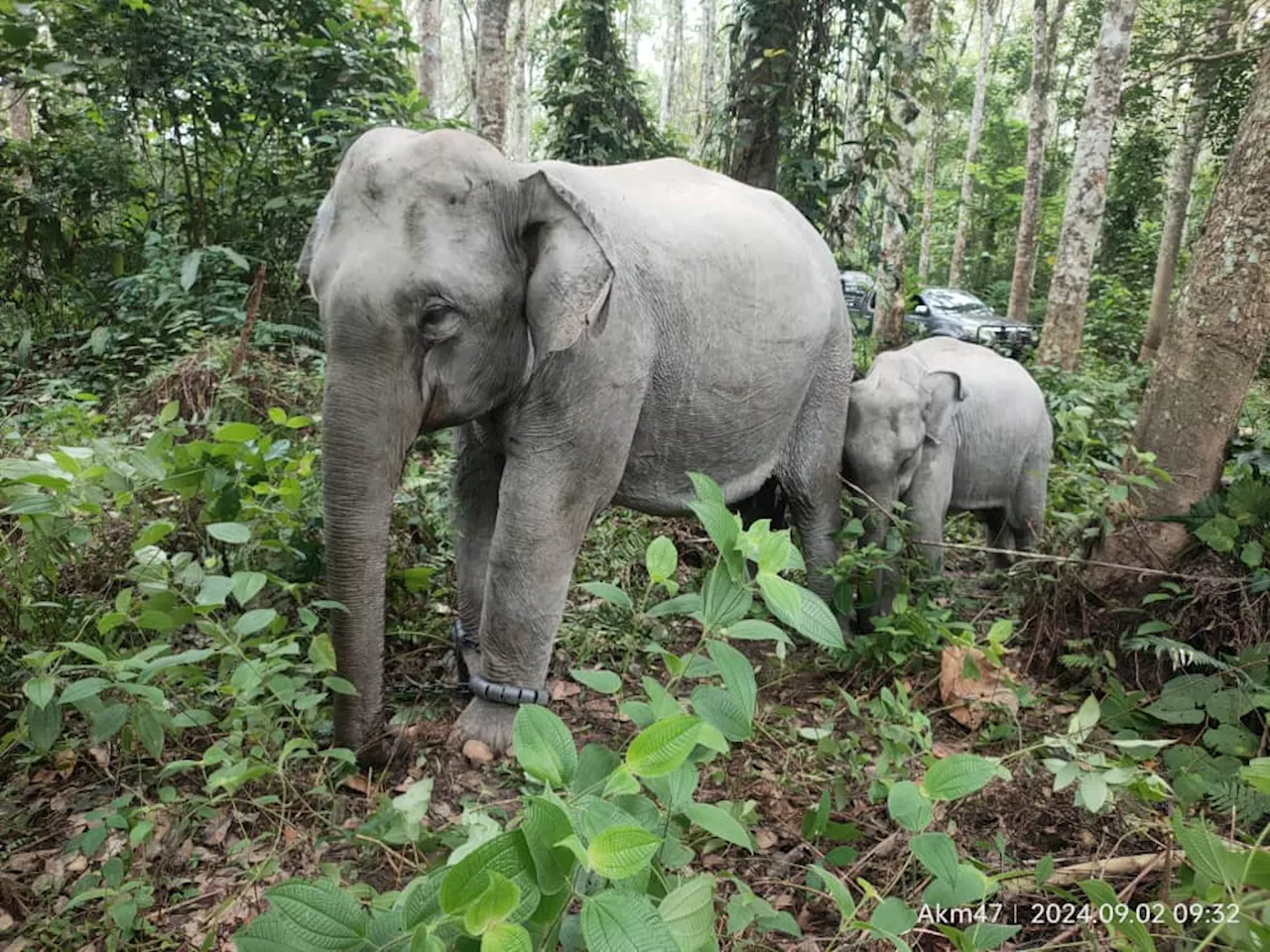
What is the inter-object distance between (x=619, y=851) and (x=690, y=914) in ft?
1.00

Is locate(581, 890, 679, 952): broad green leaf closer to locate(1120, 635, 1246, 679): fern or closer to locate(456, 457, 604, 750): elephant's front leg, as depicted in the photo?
locate(456, 457, 604, 750): elephant's front leg

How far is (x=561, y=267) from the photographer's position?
246cm

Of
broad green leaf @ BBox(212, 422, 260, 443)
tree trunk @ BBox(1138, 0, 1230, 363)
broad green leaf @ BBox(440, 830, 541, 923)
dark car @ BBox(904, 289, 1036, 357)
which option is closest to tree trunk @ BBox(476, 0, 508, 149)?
broad green leaf @ BBox(212, 422, 260, 443)

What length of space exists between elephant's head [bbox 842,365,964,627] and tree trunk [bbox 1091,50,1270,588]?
906mm

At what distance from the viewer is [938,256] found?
1049 inches

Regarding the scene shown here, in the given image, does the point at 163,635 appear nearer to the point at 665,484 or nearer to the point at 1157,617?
the point at 665,484

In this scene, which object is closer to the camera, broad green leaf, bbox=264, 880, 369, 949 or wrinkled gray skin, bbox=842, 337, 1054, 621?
broad green leaf, bbox=264, 880, 369, 949

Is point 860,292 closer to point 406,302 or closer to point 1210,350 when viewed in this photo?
point 1210,350

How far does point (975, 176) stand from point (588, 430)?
23.3 m

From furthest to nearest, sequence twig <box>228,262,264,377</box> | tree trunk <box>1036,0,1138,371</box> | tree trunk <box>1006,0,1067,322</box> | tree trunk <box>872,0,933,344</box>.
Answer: tree trunk <box>1006,0,1067,322</box> < tree trunk <box>1036,0,1138,371</box> < tree trunk <box>872,0,933,344</box> < twig <box>228,262,264,377</box>

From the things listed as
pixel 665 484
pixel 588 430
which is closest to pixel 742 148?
pixel 665 484

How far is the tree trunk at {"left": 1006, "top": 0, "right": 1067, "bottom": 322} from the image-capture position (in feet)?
44.3

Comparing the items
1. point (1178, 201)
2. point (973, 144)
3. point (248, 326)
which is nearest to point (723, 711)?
point (248, 326)

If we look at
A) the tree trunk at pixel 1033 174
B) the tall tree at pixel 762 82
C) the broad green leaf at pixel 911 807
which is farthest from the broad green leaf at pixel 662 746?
the tree trunk at pixel 1033 174
